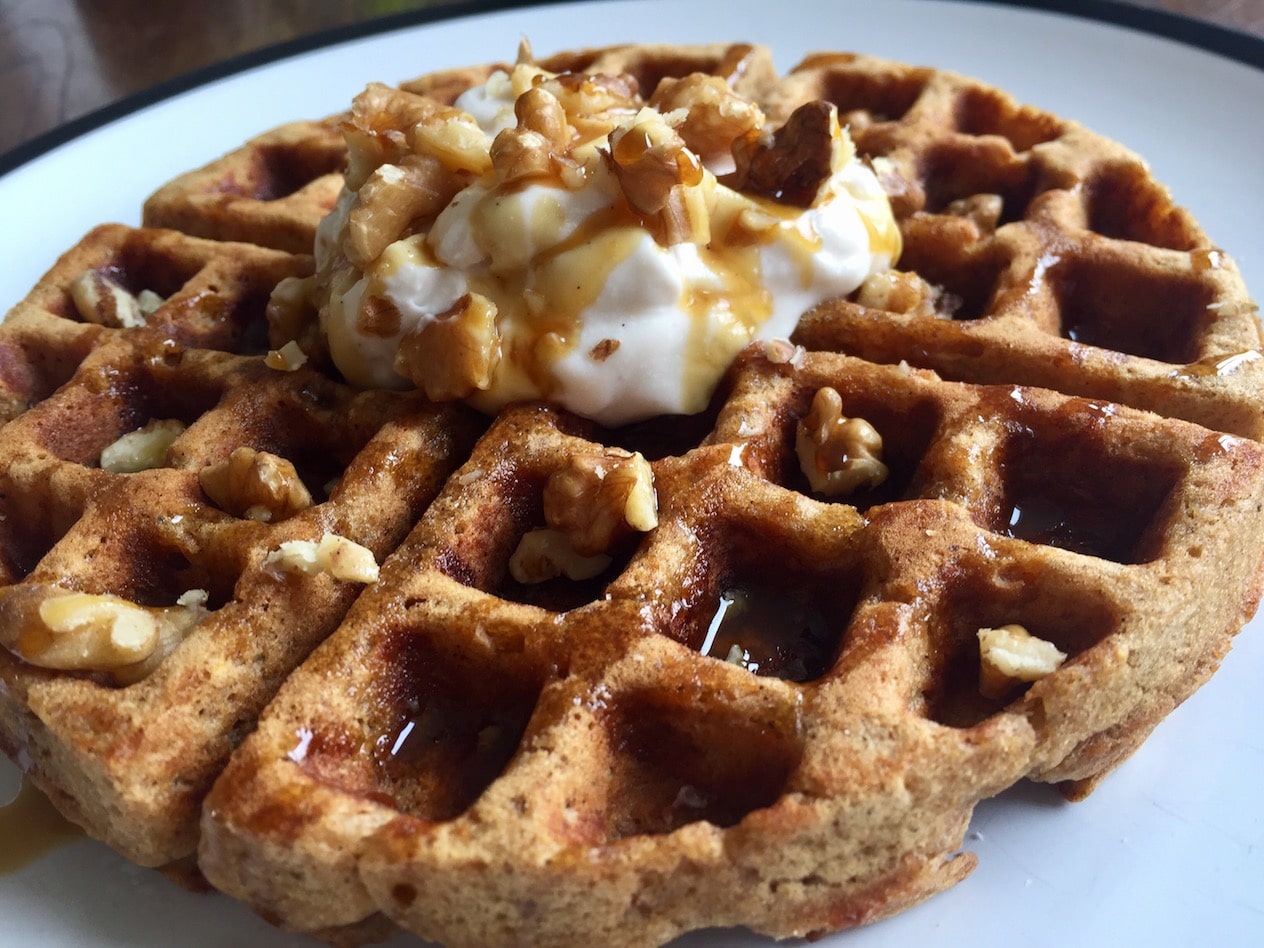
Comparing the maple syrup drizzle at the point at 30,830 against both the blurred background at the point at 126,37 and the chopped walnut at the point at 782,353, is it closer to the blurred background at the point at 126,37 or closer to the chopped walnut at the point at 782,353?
the chopped walnut at the point at 782,353

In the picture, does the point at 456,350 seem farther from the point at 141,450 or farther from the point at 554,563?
the point at 141,450

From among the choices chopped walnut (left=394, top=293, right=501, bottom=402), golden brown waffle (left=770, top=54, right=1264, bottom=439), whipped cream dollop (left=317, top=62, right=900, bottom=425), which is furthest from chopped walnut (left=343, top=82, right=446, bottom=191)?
golden brown waffle (left=770, top=54, right=1264, bottom=439)

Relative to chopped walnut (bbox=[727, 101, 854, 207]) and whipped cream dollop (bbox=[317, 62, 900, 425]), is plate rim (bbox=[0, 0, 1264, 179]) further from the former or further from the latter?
chopped walnut (bbox=[727, 101, 854, 207])

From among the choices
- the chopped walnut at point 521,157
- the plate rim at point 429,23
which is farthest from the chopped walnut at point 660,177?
the plate rim at point 429,23

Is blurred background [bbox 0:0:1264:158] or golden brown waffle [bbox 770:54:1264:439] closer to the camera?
golden brown waffle [bbox 770:54:1264:439]

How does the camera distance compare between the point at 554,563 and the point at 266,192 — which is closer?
the point at 554,563

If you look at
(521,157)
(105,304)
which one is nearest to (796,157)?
(521,157)
